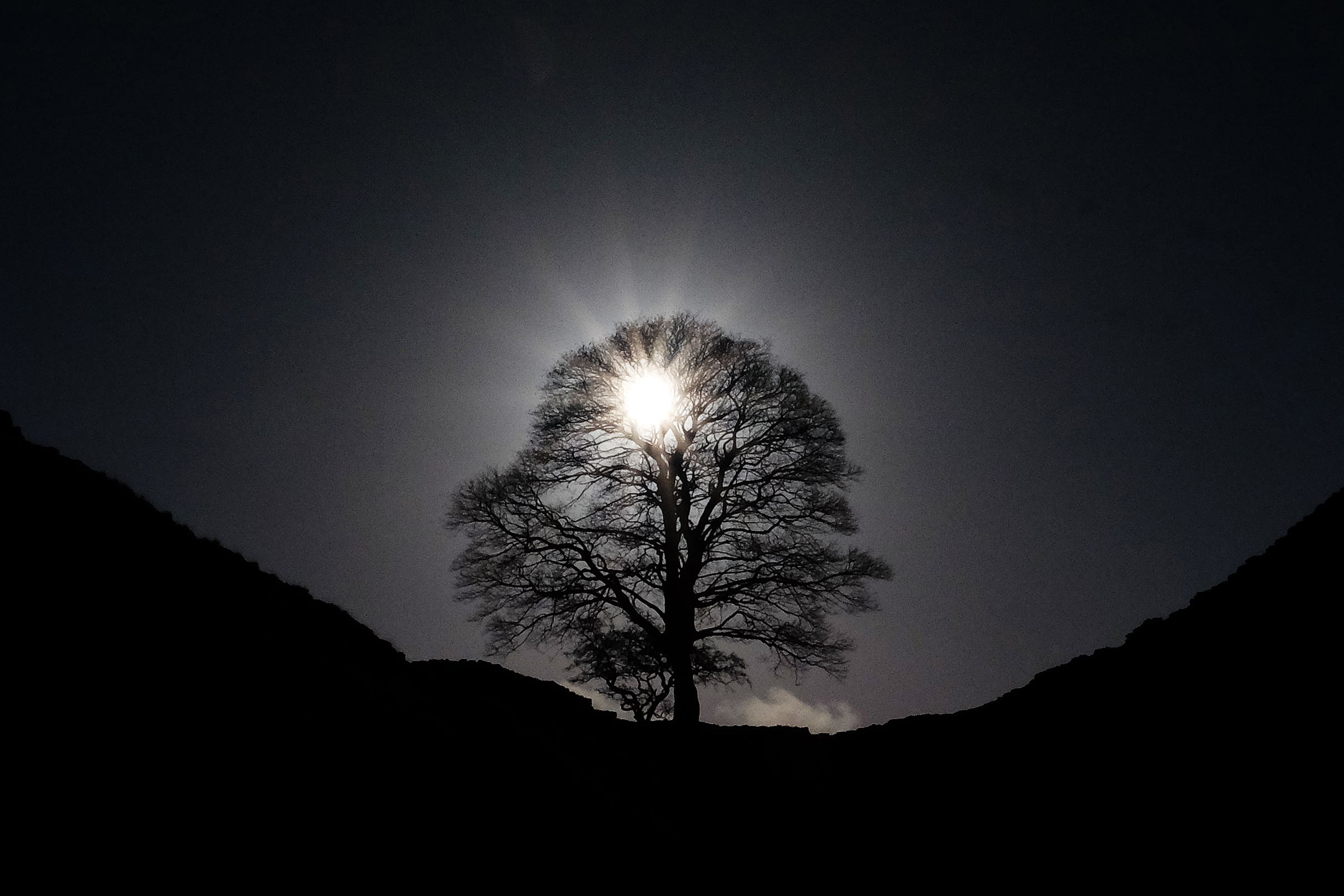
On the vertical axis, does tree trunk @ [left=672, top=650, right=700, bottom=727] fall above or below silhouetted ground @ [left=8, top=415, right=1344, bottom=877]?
above

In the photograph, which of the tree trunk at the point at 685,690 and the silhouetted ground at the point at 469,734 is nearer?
the silhouetted ground at the point at 469,734

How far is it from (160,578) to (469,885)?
3.12 meters

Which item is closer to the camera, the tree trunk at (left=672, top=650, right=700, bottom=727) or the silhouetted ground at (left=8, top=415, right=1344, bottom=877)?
the silhouetted ground at (left=8, top=415, right=1344, bottom=877)

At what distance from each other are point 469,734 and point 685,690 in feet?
20.8

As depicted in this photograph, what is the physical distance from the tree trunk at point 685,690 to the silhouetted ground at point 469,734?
9.45 feet

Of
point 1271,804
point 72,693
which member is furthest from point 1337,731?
point 72,693

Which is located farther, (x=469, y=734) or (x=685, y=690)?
(x=685, y=690)

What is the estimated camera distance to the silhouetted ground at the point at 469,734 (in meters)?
3.27

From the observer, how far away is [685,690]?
11.3 m

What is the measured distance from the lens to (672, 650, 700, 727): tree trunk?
1117 centimetres

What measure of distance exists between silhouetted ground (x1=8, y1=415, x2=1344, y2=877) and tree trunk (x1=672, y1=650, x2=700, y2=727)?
288 centimetres

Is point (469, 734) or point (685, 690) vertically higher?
point (685, 690)

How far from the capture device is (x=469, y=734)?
5.50 meters

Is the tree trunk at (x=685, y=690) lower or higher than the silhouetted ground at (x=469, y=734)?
higher
